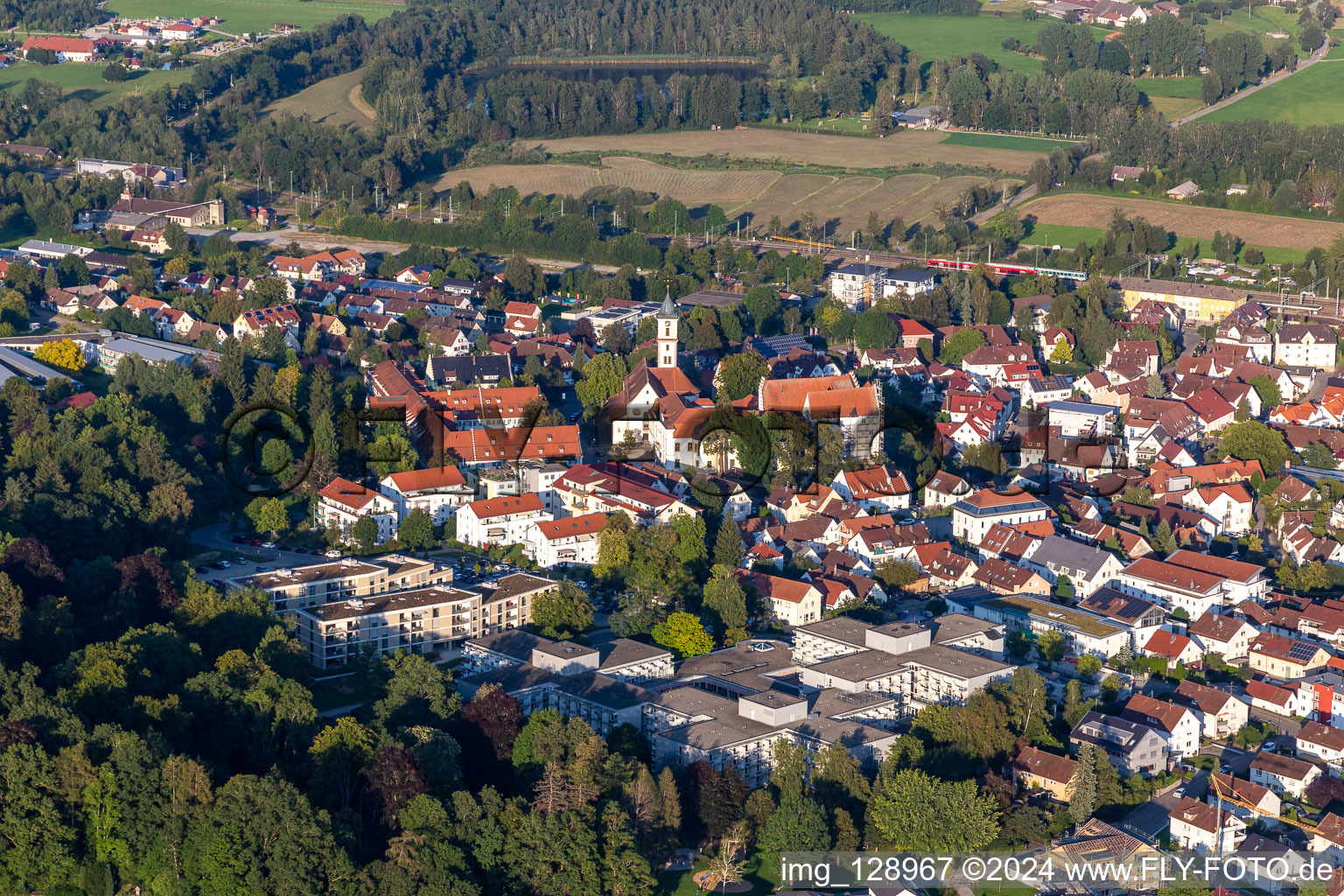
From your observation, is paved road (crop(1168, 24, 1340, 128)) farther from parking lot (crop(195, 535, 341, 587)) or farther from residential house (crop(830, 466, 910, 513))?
parking lot (crop(195, 535, 341, 587))

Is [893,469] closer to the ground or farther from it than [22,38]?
closer to the ground

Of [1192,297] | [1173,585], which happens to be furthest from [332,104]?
[1173,585]

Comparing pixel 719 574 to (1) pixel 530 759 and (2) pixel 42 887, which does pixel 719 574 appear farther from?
(2) pixel 42 887

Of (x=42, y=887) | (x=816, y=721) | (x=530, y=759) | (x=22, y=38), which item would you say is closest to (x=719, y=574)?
(x=816, y=721)

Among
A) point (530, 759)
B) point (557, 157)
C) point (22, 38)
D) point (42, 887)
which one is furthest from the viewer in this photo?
point (22, 38)

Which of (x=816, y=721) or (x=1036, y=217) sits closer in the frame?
(x=816, y=721)

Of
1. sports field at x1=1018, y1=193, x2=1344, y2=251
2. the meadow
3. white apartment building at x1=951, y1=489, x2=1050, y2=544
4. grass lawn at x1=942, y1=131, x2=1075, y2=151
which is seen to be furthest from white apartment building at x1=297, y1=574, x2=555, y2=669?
grass lawn at x1=942, y1=131, x2=1075, y2=151
